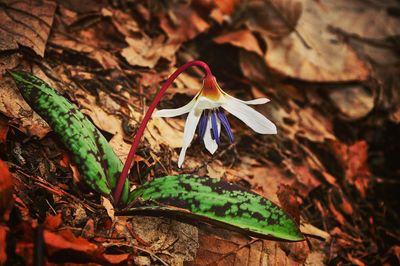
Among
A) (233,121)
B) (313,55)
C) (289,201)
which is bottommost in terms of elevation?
(289,201)

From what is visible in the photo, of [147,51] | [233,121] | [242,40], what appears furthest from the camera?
[242,40]

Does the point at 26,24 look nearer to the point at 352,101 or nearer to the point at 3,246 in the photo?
the point at 3,246

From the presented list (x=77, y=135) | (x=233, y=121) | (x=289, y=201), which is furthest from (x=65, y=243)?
(x=233, y=121)

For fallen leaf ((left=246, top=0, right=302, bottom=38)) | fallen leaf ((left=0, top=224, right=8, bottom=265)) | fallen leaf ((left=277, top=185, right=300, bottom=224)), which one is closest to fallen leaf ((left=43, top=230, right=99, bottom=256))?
fallen leaf ((left=0, top=224, right=8, bottom=265))

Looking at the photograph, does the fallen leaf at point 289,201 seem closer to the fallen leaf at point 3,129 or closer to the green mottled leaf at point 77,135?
the green mottled leaf at point 77,135

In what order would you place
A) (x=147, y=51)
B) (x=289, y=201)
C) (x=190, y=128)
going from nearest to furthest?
1. (x=190, y=128)
2. (x=289, y=201)
3. (x=147, y=51)

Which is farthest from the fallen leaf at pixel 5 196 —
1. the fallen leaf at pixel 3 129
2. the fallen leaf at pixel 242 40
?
the fallen leaf at pixel 242 40
